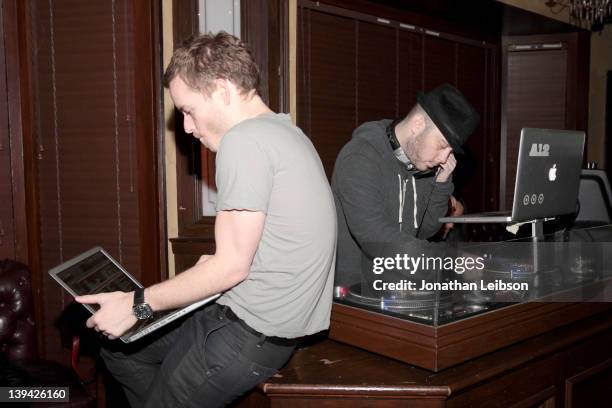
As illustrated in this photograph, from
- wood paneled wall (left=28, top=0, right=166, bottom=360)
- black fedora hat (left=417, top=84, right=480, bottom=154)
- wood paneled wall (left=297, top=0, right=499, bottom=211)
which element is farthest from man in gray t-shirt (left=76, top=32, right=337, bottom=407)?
wood paneled wall (left=297, top=0, right=499, bottom=211)

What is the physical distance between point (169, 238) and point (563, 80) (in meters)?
3.74

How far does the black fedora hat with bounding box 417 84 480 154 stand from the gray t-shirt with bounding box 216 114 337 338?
2.39 feet

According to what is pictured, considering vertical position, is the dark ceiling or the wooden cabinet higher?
the dark ceiling

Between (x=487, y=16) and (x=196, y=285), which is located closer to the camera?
(x=196, y=285)

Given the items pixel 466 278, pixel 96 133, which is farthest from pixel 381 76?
pixel 466 278

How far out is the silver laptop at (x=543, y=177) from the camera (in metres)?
1.82

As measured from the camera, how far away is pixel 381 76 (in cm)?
423

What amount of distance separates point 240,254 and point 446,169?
4.02 ft

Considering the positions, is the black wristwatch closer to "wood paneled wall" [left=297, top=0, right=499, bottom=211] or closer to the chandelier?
"wood paneled wall" [left=297, top=0, right=499, bottom=211]

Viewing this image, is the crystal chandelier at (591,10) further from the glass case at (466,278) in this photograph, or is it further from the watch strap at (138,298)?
the watch strap at (138,298)

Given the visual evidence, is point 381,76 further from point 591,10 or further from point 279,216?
point 279,216

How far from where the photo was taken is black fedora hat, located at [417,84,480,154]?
203 cm

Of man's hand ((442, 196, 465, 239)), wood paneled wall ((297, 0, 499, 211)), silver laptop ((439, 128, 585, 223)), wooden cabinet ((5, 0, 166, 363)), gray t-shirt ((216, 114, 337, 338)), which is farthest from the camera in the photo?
wood paneled wall ((297, 0, 499, 211))

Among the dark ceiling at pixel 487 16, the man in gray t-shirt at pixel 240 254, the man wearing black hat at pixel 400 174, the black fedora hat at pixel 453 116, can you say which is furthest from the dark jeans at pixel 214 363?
the dark ceiling at pixel 487 16
